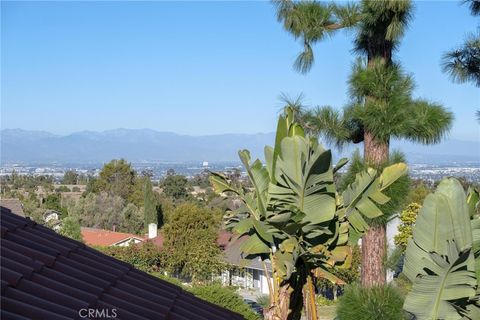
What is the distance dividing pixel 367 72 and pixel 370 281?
10.2 ft

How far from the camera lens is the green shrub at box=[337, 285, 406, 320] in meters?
6.76

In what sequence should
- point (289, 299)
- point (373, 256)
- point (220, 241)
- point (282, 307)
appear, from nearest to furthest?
point (282, 307), point (289, 299), point (373, 256), point (220, 241)

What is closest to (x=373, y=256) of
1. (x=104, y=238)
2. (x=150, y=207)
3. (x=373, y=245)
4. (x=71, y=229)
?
(x=373, y=245)

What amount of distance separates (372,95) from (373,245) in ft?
7.32

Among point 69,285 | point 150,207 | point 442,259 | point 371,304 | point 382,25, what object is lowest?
point 150,207

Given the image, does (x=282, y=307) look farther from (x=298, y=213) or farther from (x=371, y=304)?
(x=371, y=304)

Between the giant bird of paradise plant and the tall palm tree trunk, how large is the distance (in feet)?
8.98

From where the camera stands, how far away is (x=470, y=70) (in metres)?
8.48

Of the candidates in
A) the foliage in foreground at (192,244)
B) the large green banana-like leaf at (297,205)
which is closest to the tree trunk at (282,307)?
the large green banana-like leaf at (297,205)

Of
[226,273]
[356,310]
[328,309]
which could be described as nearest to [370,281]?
[356,310]

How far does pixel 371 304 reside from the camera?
6852mm

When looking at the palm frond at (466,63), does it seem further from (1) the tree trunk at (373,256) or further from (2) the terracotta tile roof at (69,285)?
(2) the terracotta tile roof at (69,285)

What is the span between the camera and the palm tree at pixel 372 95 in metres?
7.95

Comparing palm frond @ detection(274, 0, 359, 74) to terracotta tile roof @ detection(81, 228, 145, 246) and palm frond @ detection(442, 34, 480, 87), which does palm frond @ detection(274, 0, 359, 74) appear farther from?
terracotta tile roof @ detection(81, 228, 145, 246)
